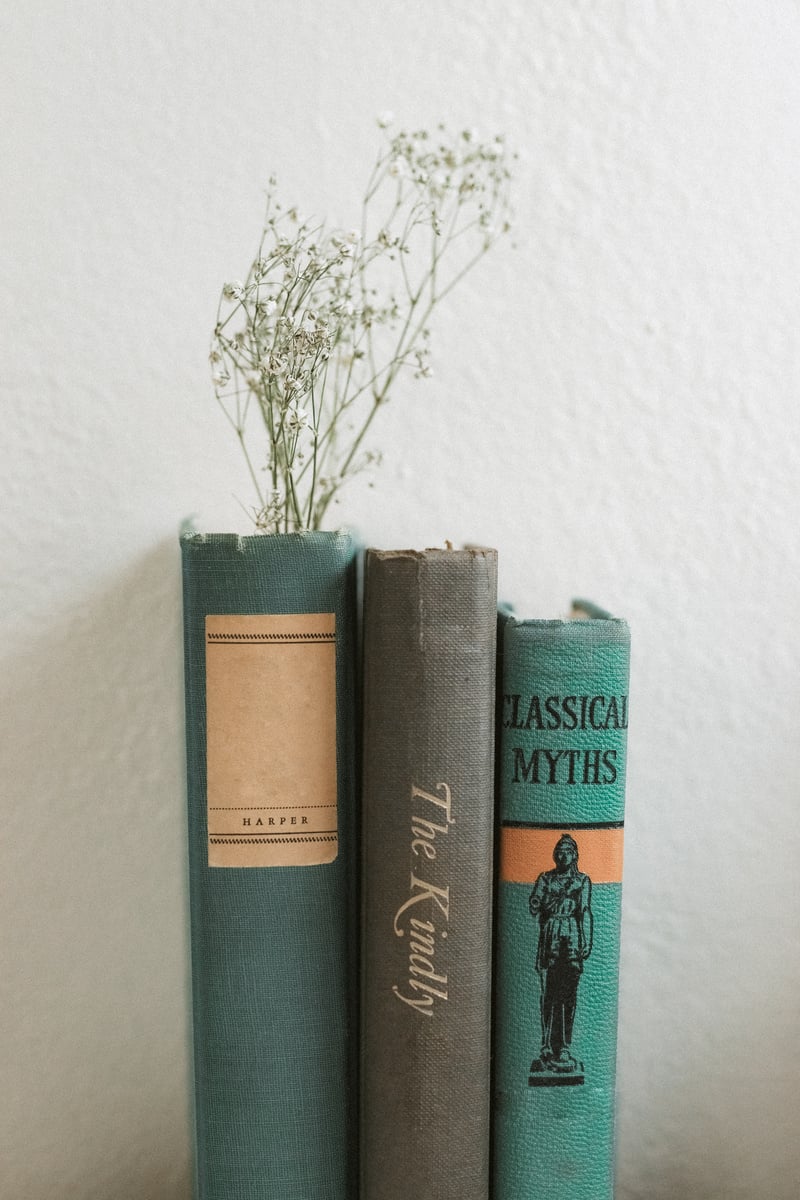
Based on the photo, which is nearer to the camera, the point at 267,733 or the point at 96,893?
the point at 267,733

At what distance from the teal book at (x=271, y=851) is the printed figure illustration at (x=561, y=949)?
11 centimetres

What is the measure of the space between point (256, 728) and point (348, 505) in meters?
0.23

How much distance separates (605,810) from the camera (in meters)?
0.50

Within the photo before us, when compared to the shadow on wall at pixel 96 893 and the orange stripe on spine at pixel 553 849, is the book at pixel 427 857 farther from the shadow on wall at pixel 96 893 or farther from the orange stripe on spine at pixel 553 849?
the shadow on wall at pixel 96 893

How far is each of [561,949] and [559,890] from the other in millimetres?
32

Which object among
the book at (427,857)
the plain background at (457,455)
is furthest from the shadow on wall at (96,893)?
the book at (427,857)

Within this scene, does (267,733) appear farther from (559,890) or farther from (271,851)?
(559,890)

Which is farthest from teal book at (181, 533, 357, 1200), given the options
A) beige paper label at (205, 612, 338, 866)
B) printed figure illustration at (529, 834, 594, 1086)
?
printed figure illustration at (529, 834, 594, 1086)

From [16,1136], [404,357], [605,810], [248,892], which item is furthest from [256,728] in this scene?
[16,1136]

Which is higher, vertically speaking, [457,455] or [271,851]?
[457,455]

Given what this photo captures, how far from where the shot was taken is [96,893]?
0.65 m

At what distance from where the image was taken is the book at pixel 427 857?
469mm

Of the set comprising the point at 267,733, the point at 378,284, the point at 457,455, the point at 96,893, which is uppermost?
the point at 378,284

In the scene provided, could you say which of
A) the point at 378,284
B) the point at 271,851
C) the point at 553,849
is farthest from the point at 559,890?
the point at 378,284
